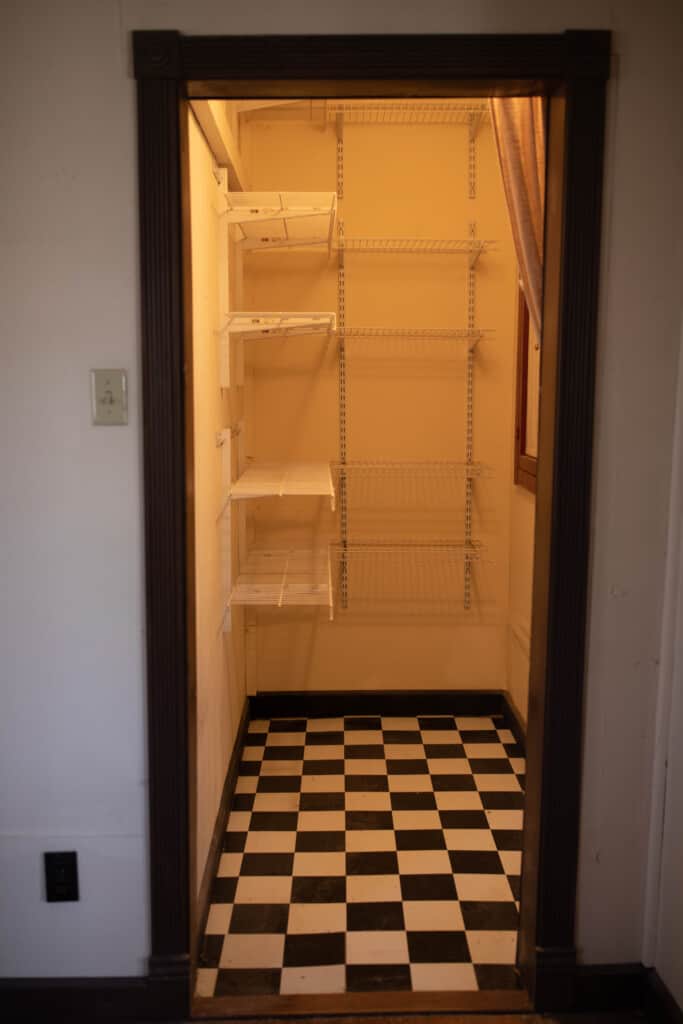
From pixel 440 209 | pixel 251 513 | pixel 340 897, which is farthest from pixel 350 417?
pixel 340 897

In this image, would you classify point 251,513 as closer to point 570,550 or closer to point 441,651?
point 441,651

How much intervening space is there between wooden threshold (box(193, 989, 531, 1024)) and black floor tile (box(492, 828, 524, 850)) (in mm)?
781

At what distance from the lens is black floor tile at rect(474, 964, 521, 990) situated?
86.0 inches

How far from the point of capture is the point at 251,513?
148 inches

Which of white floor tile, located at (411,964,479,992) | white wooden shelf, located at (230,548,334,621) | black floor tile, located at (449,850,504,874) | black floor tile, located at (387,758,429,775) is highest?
white wooden shelf, located at (230,548,334,621)

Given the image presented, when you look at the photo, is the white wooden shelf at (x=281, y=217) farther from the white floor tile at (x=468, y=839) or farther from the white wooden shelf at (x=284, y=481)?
the white floor tile at (x=468, y=839)

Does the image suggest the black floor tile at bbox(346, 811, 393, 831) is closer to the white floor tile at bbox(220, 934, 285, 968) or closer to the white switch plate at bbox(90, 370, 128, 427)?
the white floor tile at bbox(220, 934, 285, 968)

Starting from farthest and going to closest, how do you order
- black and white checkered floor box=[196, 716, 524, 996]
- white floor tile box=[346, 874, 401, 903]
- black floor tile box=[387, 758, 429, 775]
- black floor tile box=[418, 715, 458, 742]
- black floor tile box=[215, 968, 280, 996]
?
1. black floor tile box=[418, 715, 458, 742]
2. black floor tile box=[387, 758, 429, 775]
3. white floor tile box=[346, 874, 401, 903]
4. black and white checkered floor box=[196, 716, 524, 996]
5. black floor tile box=[215, 968, 280, 996]

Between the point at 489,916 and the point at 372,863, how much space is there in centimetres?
42

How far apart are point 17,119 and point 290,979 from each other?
2.08m

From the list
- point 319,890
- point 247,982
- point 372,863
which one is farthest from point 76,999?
point 372,863

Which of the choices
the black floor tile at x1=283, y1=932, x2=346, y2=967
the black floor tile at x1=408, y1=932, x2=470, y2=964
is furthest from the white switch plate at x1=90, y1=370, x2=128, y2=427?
the black floor tile at x1=408, y1=932, x2=470, y2=964

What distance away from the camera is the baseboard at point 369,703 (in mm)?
3973

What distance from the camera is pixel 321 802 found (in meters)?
3.19
